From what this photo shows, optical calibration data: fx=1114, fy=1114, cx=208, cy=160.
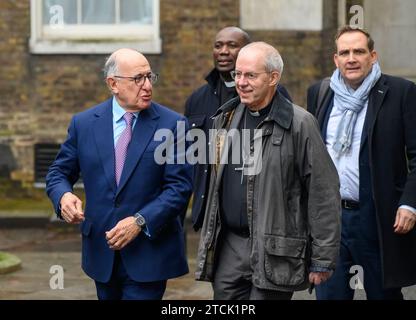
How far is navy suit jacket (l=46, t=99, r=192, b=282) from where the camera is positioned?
5.92 m

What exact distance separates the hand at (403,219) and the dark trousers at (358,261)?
0.16 metres

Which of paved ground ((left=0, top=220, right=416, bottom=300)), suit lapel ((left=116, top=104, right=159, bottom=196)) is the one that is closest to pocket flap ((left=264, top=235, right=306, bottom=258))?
suit lapel ((left=116, top=104, right=159, bottom=196))

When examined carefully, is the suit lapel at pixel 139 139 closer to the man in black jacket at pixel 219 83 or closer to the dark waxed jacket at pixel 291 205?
the dark waxed jacket at pixel 291 205

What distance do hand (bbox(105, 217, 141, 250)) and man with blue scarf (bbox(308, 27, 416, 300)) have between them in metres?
1.40

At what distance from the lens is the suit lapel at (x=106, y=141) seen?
5.98 m

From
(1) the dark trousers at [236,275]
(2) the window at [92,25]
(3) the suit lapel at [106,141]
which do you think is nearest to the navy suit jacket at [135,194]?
(3) the suit lapel at [106,141]

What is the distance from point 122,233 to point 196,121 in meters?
2.20

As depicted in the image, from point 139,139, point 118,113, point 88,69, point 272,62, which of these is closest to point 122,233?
point 139,139

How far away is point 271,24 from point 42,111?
284 centimetres

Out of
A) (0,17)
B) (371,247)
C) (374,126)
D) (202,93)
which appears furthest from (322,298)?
(0,17)

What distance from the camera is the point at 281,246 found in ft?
18.1

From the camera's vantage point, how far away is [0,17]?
12805mm

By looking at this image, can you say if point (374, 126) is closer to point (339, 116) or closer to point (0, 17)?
point (339, 116)

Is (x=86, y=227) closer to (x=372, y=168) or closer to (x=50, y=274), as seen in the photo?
(x=372, y=168)
